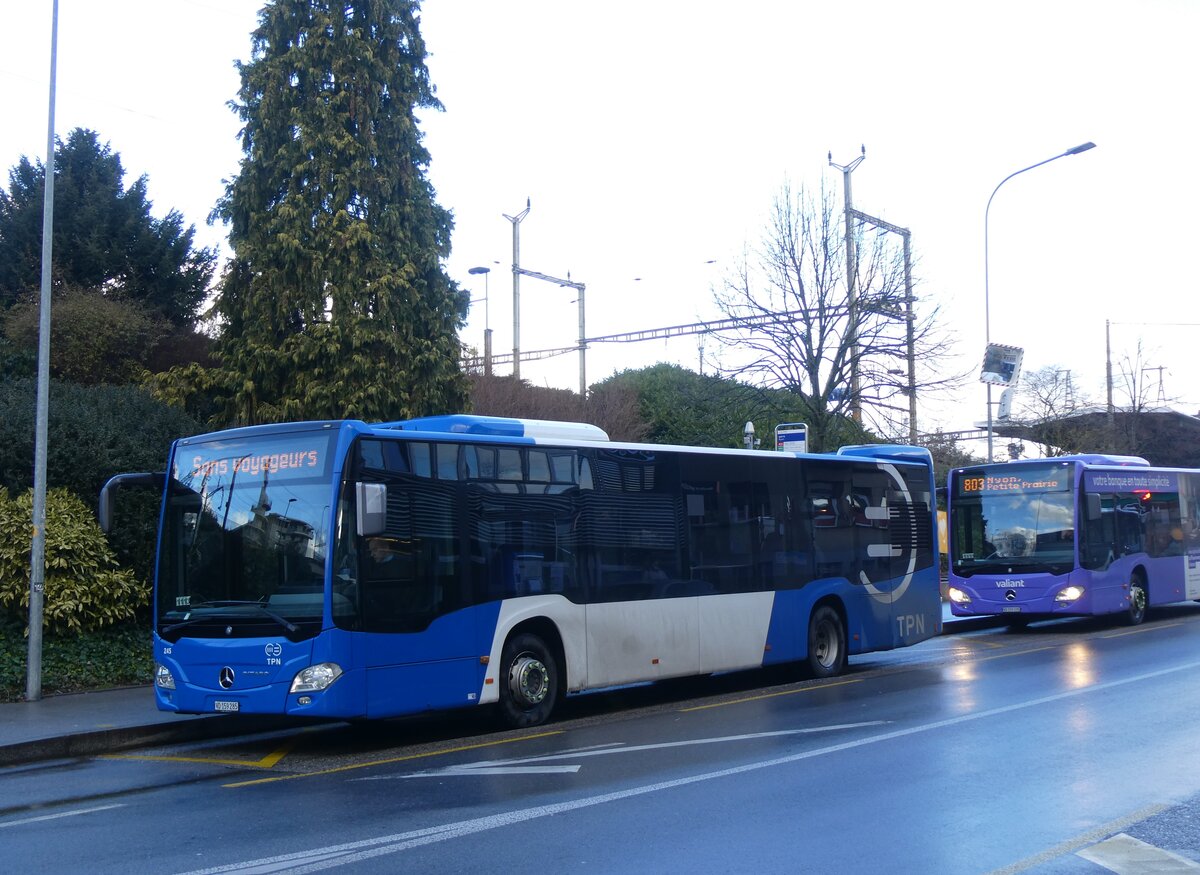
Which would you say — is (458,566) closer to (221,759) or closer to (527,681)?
(527,681)

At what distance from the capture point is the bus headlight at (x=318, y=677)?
10.7 m

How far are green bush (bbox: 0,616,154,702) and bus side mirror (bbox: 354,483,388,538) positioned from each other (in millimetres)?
6432

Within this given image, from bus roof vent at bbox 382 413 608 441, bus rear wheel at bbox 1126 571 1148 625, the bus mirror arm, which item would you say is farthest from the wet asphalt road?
bus rear wheel at bbox 1126 571 1148 625

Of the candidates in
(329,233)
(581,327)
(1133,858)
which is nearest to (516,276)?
(581,327)

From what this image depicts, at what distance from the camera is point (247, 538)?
1130cm

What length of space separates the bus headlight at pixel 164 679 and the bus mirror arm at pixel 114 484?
4.91 ft

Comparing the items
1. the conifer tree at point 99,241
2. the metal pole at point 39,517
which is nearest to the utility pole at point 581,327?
the conifer tree at point 99,241

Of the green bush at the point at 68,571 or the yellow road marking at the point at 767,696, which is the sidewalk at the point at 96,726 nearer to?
the green bush at the point at 68,571

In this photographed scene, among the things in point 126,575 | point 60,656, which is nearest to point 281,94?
point 126,575

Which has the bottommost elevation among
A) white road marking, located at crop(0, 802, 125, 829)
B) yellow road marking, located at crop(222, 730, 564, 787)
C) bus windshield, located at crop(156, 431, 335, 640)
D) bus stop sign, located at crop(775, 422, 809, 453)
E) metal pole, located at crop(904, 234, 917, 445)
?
yellow road marking, located at crop(222, 730, 564, 787)

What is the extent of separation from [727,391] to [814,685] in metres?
12.4

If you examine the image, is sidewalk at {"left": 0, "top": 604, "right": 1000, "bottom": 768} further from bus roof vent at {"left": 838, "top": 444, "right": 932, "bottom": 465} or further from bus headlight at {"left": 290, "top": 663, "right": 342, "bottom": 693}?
bus roof vent at {"left": 838, "top": 444, "right": 932, "bottom": 465}

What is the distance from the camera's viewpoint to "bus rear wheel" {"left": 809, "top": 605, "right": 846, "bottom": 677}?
16359 millimetres

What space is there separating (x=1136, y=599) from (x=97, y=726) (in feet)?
63.6
